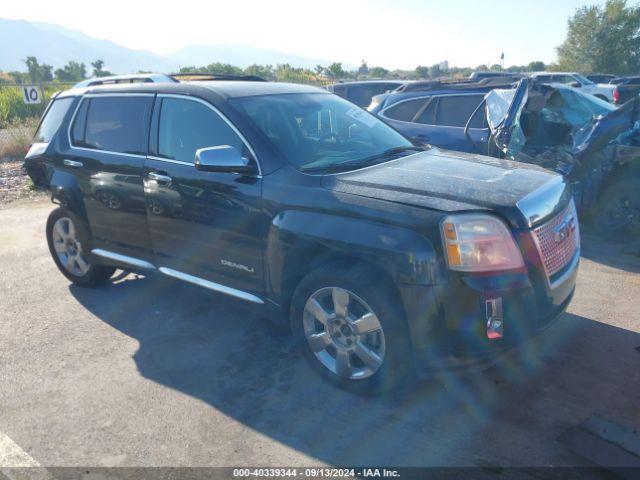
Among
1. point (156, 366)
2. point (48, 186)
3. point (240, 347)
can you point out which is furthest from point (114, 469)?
point (48, 186)

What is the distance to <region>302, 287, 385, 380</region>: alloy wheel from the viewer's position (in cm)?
314

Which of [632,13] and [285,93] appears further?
[632,13]

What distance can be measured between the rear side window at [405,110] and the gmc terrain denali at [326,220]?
333 cm

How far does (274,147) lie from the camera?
11.6ft

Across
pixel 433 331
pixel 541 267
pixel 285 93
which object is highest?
pixel 285 93

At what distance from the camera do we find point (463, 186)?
3.16 m

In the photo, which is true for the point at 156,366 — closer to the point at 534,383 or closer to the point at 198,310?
the point at 198,310

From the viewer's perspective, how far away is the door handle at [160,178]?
13.0 ft

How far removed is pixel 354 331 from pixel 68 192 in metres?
3.16

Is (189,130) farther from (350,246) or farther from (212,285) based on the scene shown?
(350,246)

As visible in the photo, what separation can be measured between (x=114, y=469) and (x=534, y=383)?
2549 millimetres

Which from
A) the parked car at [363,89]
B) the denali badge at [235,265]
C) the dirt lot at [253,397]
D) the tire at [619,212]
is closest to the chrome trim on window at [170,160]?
the denali badge at [235,265]

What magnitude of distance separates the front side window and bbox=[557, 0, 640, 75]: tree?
1695 inches

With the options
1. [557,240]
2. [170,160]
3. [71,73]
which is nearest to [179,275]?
[170,160]
